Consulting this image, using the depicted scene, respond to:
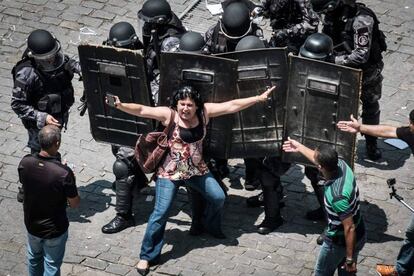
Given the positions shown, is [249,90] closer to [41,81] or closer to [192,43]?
[192,43]

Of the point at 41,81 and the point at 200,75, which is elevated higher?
the point at 200,75

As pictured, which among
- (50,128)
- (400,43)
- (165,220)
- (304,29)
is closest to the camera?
(50,128)

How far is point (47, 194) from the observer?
8555 mm

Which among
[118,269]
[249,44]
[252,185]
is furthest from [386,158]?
[118,269]

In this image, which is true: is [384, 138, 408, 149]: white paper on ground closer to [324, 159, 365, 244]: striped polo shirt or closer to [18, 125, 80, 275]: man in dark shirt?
[324, 159, 365, 244]: striped polo shirt

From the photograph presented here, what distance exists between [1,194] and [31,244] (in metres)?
2.22

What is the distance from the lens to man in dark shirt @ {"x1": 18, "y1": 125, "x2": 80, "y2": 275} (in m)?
8.52

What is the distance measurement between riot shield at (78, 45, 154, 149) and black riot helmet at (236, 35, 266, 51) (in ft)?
3.54

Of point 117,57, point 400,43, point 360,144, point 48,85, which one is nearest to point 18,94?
point 48,85

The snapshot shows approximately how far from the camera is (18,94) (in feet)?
33.5

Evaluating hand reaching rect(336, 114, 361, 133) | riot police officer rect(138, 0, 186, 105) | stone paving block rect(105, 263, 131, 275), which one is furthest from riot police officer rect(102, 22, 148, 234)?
hand reaching rect(336, 114, 361, 133)

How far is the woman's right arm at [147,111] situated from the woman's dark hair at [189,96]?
5.9 inches

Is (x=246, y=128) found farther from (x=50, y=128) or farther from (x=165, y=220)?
(x=50, y=128)

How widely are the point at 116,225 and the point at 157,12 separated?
2457 millimetres
